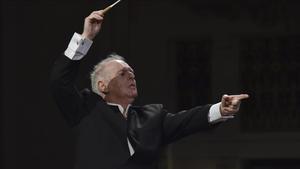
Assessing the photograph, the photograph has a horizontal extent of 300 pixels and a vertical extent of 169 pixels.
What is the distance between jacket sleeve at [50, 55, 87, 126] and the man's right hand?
14cm

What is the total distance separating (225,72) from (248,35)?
43cm

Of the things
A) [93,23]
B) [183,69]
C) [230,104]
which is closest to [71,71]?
[93,23]

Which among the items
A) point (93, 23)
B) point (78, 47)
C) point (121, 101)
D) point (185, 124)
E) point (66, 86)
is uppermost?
point (93, 23)

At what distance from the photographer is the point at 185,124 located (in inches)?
154

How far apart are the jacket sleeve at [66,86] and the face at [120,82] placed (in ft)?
0.55

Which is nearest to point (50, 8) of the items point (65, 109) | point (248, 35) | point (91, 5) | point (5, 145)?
point (91, 5)

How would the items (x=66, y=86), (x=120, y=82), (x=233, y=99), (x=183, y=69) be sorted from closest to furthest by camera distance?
(x=233, y=99)
(x=66, y=86)
(x=120, y=82)
(x=183, y=69)

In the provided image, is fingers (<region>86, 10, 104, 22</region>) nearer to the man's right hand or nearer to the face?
the man's right hand

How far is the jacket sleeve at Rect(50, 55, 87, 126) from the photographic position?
376 cm

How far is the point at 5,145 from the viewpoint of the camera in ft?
30.5

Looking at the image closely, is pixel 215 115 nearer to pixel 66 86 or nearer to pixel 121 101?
pixel 121 101

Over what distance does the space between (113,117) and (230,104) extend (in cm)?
55

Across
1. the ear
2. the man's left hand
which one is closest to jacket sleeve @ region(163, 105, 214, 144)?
the man's left hand

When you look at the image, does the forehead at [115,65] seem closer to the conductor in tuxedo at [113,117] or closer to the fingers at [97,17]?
the conductor in tuxedo at [113,117]
